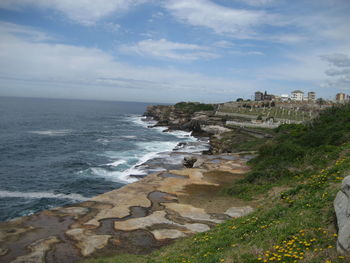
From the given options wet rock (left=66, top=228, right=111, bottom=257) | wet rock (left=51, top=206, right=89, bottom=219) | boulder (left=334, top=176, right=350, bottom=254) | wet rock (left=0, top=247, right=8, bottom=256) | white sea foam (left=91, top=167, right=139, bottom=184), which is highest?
boulder (left=334, top=176, right=350, bottom=254)

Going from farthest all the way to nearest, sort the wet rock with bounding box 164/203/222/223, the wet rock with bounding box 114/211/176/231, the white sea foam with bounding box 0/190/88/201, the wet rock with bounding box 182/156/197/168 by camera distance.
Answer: the wet rock with bounding box 182/156/197/168 < the white sea foam with bounding box 0/190/88/201 < the wet rock with bounding box 164/203/222/223 < the wet rock with bounding box 114/211/176/231

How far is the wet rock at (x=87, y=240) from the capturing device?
12742mm

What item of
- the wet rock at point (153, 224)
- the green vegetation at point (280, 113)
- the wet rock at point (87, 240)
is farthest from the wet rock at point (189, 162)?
the green vegetation at point (280, 113)

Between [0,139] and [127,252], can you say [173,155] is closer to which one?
[127,252]

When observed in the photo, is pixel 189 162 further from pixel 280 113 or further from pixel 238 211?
pixel 280 113

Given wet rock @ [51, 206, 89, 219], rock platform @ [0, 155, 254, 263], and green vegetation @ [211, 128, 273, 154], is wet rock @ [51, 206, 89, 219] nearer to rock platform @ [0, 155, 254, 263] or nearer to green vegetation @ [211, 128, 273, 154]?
rock platform @ [0, 155, 254, 263]

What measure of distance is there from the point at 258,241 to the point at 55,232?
1078cm

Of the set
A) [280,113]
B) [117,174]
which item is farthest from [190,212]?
[280,113]

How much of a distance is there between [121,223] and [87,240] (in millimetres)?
2554

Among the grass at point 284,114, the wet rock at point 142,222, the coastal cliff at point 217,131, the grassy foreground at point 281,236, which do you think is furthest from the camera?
the grass at point 284,114

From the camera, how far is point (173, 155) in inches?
1592

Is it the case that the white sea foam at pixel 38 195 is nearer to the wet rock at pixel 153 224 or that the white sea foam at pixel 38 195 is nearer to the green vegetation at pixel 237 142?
the wet rock at pixel 153 224

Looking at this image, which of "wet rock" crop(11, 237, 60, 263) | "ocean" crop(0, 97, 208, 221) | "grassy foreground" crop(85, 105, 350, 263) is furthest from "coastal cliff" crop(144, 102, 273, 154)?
"wet rock" crop(11, 237, 60, 263)

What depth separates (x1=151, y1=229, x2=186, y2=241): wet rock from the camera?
45.8ft
